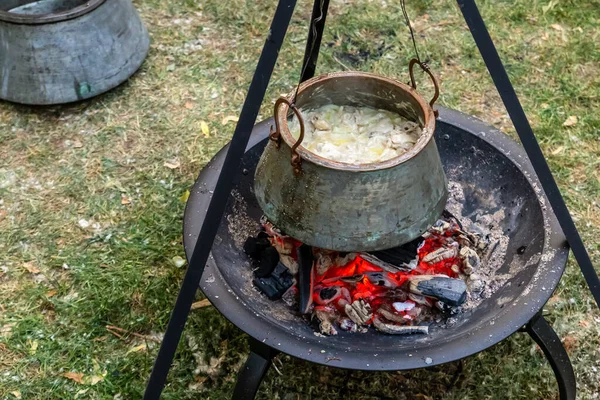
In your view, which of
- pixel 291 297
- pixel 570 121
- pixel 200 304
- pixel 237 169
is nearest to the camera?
pixel 237 169

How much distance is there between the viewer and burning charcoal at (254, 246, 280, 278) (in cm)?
297

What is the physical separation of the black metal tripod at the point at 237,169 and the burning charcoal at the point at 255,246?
63cm

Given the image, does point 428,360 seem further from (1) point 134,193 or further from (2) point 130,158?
(2) point 130,158

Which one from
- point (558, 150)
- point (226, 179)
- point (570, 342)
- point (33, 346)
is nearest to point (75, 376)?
point (33, 346)

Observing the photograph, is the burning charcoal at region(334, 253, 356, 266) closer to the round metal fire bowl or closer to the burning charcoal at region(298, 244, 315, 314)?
the burning charcoal at region(298, 244, 315, 314)

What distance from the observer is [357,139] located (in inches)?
107

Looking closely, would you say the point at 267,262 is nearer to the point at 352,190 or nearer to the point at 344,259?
the point at 344,259

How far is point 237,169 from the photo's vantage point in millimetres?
2123

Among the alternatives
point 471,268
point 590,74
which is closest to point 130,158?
point 471,268

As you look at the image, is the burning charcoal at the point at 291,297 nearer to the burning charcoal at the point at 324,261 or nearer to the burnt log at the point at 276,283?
the burnt log at the point at 276,283

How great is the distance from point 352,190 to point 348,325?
0.72 metres

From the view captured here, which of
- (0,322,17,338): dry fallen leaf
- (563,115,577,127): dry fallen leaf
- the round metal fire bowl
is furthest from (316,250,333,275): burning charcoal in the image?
(563,115,577,127): dry fallen leaf

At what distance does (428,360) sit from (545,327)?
687 millimetres

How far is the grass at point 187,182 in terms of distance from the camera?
3242 millimetres
